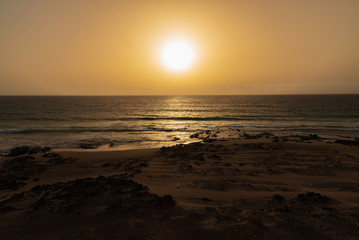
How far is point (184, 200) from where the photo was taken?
729 centimetres

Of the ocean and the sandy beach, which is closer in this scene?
the sandy beach

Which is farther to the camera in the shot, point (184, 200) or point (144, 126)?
point (144, 126)

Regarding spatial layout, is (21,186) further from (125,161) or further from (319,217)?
(319,217)

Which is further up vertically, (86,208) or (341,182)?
(86,208)

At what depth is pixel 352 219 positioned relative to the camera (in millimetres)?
5609

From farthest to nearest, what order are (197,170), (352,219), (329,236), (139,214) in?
(197,170), (139,214), (352,219), (329,236)

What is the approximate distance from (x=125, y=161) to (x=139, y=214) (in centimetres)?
814

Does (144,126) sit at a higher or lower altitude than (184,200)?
lower

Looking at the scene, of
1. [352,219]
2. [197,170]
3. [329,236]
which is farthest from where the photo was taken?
[197,170]

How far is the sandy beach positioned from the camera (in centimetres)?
529

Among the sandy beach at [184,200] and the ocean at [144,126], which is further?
the ocean at [144,126]

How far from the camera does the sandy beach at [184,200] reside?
17.4 feet

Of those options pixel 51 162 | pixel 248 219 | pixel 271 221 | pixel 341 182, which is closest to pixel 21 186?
pixel 51 162

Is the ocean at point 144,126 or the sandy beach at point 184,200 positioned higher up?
the sandy beach at point 184,200
